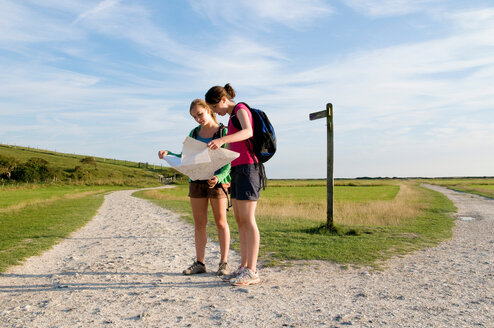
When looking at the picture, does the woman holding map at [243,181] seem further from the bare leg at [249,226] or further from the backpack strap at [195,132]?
the backpack strap at [195,132]

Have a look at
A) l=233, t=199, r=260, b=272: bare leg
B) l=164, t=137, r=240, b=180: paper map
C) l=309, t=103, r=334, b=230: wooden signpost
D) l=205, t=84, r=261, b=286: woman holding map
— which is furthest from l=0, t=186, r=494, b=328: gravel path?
l=309, t=103, r=334, b=230: wooden signpost

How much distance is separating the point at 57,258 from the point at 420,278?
5.88m

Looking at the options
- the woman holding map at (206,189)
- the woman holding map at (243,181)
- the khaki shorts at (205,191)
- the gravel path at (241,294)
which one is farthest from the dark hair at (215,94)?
the gravel path at (241,294)

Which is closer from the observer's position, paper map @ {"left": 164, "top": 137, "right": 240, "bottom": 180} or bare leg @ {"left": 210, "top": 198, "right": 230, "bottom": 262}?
paper map @ {"left": 164, "top": 137, "right": 240, "bottom": 180}

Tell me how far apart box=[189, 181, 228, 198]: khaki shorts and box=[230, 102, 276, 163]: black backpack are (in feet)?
2.41

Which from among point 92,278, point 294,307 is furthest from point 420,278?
point 92,278

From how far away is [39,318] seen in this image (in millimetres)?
3168

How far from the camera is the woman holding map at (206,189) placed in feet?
13.8

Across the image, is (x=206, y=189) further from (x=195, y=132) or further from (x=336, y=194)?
(x=336, y=194)

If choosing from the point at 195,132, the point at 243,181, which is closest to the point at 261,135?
the point at 243,181

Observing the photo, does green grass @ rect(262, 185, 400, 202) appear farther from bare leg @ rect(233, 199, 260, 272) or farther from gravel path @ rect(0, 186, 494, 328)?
bare leg @ rect(233, 199, 260, 272)

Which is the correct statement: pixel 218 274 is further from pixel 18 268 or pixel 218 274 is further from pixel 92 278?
pixel 18 268

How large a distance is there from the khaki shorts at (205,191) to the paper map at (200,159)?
0.31 meters

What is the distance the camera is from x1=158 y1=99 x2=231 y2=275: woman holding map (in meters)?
4.20
